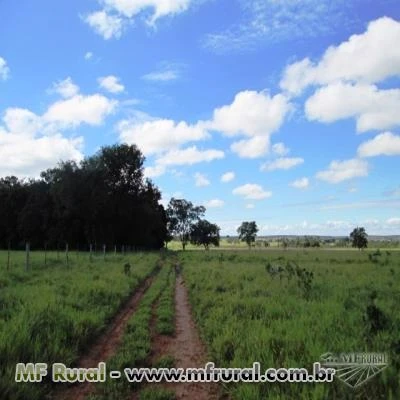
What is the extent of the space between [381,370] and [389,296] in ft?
32.0

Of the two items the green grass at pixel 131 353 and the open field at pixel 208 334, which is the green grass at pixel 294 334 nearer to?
the open field at pixel 208 334

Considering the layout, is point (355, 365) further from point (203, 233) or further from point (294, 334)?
point (203, 233)

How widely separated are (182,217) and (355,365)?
13099 centimetres

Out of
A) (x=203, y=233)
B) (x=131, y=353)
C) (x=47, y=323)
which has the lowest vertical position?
(x=131, y=353)

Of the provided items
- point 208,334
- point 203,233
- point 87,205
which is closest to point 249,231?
point 203,233

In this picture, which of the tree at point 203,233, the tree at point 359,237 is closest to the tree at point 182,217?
the tree at point 203,233

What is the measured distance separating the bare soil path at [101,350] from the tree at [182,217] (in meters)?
121

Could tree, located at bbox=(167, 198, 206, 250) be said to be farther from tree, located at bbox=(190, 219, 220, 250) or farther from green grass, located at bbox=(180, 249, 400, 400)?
green grass, located at bbox=(180, 249, 400, 400)

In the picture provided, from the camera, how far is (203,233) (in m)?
142

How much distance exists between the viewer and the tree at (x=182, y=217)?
13625 cm

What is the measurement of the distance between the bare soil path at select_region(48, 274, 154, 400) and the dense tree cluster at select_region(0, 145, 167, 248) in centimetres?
5143

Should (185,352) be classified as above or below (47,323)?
below

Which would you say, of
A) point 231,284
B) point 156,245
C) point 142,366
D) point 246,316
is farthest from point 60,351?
point 156,245

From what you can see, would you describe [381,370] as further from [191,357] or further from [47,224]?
[47,224]
